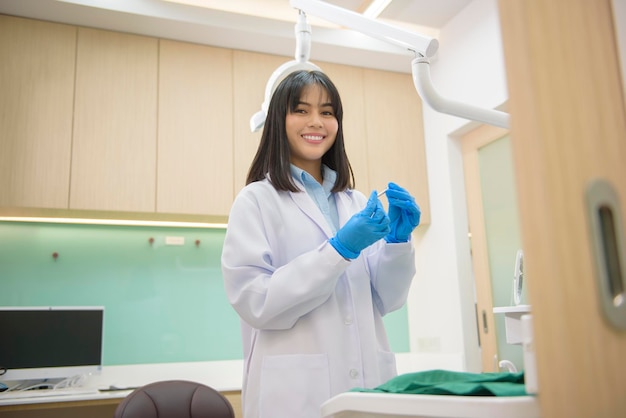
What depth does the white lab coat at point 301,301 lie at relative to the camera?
1.19 meters

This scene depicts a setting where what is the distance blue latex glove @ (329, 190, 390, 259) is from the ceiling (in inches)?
93.2

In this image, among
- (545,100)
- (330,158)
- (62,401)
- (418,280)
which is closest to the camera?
(545,100)

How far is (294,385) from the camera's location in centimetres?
121

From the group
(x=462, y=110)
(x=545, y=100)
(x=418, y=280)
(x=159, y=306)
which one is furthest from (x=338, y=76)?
(x=545, y=100)

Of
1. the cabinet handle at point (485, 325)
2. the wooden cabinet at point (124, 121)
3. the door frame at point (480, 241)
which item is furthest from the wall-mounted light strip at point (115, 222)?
the cabinet handle at point (485, 325)

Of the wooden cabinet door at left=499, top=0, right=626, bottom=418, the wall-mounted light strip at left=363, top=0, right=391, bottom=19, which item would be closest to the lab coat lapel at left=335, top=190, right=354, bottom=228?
the wooden cabinet door at left=499, top=0, right=626, bottom=418

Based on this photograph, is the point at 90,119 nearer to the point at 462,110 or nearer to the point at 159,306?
the point at 159,306

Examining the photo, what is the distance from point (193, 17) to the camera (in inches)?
125

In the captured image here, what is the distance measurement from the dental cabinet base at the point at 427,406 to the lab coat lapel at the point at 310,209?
63 centimetres

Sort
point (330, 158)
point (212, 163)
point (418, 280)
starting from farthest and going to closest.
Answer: point (418, 280) < point (212, 163) < point (330, 158)

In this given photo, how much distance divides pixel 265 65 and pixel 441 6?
111 cm

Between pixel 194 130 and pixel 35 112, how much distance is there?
821mm

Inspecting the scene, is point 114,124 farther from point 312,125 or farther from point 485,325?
point 485,325

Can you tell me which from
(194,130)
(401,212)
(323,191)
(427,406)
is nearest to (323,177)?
(323,191)
